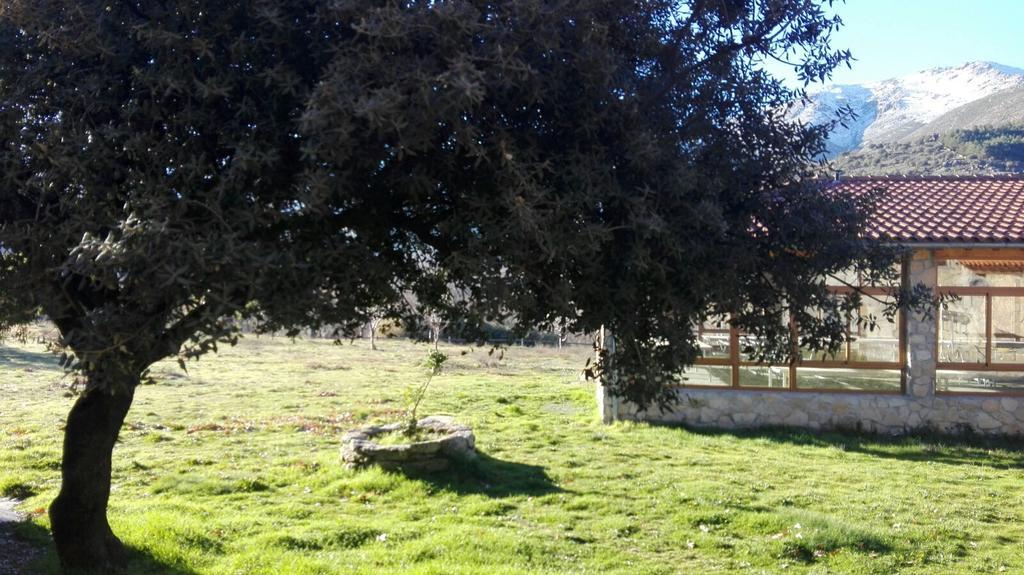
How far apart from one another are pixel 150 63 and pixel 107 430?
3.03m

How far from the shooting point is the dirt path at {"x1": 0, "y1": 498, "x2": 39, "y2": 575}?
23.3ft

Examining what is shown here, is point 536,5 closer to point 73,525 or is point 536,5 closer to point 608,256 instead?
point 608,256

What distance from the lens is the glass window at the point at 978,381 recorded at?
15.1 m

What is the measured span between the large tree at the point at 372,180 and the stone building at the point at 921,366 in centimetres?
963

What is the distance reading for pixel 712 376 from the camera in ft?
53.1

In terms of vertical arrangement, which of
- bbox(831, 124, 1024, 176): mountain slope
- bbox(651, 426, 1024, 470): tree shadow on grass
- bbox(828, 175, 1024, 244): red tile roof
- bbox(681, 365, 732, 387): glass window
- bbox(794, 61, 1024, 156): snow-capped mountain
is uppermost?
bbox(794, 61, 1024, 156): snow-capped mountain

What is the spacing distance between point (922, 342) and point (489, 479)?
332 inches

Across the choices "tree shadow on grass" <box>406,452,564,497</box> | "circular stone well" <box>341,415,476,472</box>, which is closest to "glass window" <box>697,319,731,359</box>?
"tree shadow on grass" <box>406,452,564,497</box>

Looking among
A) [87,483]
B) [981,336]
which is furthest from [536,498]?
[981,336]

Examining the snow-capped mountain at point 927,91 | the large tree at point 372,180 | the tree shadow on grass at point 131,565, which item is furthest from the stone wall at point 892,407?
the snow-capped mountain at point 927,91

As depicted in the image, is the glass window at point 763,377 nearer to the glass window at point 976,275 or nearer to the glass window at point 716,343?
the glass window at point 716,343

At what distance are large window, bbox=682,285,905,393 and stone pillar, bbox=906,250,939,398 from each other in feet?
0.86

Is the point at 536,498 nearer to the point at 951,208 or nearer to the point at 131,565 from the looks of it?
the point at 131,565

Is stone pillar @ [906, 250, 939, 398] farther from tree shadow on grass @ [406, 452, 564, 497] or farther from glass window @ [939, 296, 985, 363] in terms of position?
tree shadow on grass @ [406, 452, 564, 497]
